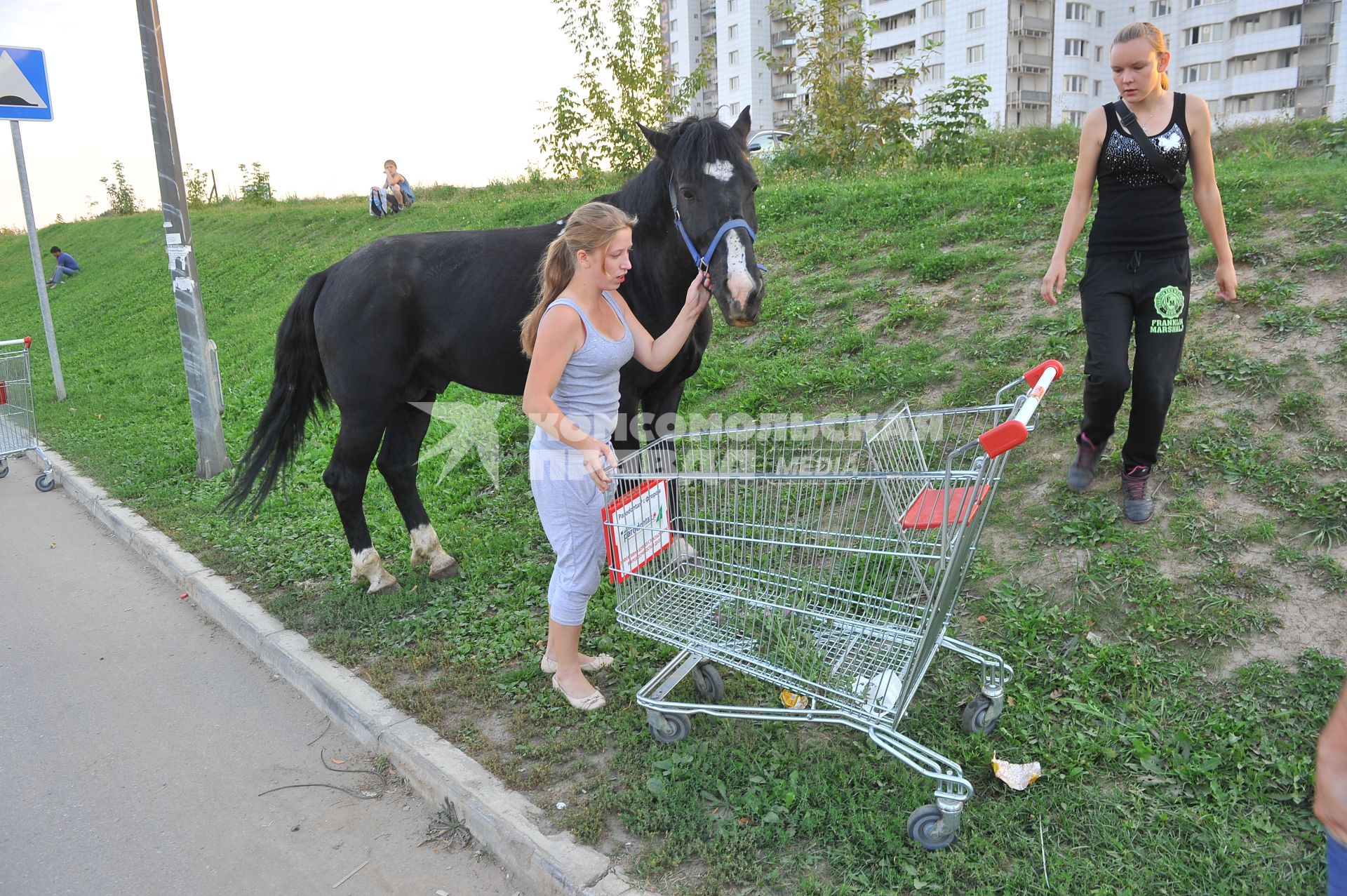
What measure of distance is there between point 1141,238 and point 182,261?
7.79 m

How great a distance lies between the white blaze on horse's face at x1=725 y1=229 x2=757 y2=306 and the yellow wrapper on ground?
1982mm

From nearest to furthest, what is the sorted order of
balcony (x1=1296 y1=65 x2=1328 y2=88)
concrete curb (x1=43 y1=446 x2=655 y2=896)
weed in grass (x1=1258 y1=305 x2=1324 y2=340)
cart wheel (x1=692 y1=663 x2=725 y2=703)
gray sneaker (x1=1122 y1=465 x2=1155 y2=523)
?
concrete curb (x1=43 y1=446 x2=655 y2=896), cart wheel (x1=692 y1=663 x2=725 y2=703), gray sneaker (x1=1122 y1=465 x2=1155 y2=523), weed in grass (x1=1258 y1=305 x2=1324 y2=340), balcony (x1=1296 y1=65 x2=1328 y2=88)

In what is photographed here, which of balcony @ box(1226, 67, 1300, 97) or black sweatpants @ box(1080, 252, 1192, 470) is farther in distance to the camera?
balcony @ box(1226, 67, 1300, 97)

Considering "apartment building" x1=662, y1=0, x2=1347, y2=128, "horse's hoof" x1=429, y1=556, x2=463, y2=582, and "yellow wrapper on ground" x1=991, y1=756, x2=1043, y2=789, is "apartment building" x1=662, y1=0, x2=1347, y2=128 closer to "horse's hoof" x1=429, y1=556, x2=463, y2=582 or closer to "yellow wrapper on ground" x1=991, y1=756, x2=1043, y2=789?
"horse's hoof" x1=429, y1=556, x2=463, y2=582

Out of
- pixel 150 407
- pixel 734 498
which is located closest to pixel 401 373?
pixel 734 498

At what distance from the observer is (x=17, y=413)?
8.23 meters

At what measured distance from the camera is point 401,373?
477cm

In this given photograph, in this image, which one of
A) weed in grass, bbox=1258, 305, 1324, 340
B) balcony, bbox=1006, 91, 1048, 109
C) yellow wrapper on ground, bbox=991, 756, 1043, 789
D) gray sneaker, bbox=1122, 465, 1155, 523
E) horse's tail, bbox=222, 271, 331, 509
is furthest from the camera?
balcony, bbox=1006, 91, 1048, 109

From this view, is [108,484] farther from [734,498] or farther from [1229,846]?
[1229,846]

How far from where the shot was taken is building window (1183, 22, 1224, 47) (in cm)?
4731

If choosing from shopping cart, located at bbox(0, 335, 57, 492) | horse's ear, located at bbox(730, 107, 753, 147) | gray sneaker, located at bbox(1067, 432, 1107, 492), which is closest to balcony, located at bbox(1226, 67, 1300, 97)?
gray sneaker, located at bbox(1067, 432, 1107, 492)

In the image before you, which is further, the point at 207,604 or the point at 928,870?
the point at 207,604

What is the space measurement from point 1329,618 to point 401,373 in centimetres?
462

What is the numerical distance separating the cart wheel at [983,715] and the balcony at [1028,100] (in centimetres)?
5091
